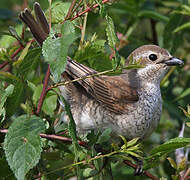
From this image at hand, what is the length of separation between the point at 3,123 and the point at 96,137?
50 centimetres

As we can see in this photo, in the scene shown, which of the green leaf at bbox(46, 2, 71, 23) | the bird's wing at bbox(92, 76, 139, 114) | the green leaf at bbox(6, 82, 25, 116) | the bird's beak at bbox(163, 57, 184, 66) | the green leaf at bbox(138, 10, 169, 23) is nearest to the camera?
the green leaf at bbox(6, 82, 25, 116)

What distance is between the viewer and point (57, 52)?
1.75m

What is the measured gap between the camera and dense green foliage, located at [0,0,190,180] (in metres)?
1.79

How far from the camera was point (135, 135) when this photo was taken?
294 centimetres

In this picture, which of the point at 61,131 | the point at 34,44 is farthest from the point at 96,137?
the point at 34,44

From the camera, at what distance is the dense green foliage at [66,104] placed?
70.4 inches

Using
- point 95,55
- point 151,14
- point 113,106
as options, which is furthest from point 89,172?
point 151,14

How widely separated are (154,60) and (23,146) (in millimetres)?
1836

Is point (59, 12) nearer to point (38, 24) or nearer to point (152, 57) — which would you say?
point (38, 24)

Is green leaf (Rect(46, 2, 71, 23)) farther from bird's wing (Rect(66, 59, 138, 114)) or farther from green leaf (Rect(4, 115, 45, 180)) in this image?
green leaf (Rect(4, 115, 45, 180))

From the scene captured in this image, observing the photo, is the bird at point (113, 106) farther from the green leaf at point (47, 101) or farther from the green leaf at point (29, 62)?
the green leaf at point (29, 62)

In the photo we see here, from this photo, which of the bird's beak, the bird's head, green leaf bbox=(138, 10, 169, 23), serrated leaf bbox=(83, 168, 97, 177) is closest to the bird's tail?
serrated leaf bbox=(83, 168, 97, 177)

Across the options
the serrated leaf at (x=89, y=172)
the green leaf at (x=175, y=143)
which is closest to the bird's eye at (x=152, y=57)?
the serrated leaf at (x=89, y=172)

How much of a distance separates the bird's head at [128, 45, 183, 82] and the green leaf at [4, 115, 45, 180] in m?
1.63
